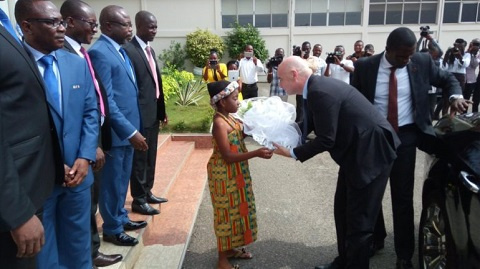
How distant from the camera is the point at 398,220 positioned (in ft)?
10.9

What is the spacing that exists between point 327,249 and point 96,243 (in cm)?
216

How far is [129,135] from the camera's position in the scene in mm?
3236

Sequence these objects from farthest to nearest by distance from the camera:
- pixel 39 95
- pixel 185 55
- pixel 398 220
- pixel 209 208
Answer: pixel 185 55 < pixel 209 208 < pixel 398 220 < pixel 39 95

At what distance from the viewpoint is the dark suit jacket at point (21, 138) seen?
1.56m

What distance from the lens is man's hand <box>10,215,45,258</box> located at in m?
1.61

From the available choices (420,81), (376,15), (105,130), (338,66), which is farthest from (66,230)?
(376,15)

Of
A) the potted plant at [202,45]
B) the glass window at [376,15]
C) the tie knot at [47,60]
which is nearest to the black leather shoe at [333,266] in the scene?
the tie knot at [47,60]

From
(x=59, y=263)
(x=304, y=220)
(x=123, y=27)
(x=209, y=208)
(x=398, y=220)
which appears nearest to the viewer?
(x=59, y=263)

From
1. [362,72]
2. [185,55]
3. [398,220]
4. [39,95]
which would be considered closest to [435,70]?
[362,72]

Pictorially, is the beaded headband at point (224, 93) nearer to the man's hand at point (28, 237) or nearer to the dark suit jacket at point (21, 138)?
the dark suit jacket at point (21, 138)

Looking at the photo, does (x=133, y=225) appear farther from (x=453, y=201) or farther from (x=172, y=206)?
(x=453, y=201)

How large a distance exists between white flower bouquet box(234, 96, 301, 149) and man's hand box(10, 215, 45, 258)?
5.91ft

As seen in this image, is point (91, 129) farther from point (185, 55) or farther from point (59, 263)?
point (185, 55)

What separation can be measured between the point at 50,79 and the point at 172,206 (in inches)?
108
